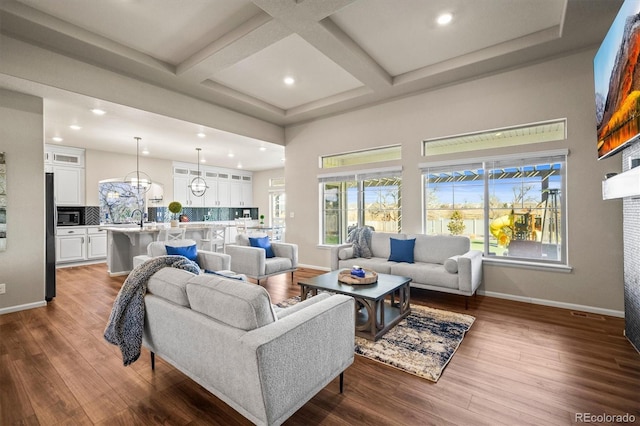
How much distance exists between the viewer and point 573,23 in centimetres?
300

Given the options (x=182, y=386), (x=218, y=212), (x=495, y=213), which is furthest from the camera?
(x=218, y=212)

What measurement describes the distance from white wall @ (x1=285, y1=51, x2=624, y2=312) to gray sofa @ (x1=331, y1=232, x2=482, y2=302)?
509mm

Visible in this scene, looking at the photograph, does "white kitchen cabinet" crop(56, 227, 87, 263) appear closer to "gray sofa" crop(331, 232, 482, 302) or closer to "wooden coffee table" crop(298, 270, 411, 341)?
"gray sofa" crop(331, 232, 482, 302)

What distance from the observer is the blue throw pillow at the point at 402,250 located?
4.30 metres

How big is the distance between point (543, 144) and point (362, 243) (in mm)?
2774

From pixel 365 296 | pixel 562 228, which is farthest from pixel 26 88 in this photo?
pixel 562 228

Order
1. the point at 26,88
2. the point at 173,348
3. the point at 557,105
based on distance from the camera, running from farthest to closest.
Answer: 1. the point at 557,105
2. the point at 26,88
3. the point at 173,348

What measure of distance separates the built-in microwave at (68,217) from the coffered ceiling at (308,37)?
4678 millimetres

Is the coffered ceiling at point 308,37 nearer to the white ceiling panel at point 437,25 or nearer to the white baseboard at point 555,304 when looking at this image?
the white ceiling panel at point 437,25

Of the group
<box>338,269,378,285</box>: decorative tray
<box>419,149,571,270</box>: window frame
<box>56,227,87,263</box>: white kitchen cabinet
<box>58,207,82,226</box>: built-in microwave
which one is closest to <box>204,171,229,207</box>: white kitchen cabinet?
<box>58,207,82,226</box>: built-in microwave

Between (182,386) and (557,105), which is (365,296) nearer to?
(182,386)

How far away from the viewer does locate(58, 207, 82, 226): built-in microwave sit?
6639mm

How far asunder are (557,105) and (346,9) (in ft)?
9.56

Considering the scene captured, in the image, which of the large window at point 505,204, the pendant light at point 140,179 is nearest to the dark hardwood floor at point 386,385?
the large window at point 505,204
